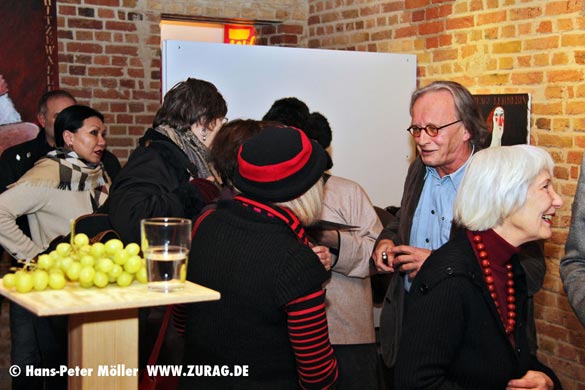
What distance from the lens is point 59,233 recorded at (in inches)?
139

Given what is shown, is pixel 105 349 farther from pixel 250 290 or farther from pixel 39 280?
pixel 250 290

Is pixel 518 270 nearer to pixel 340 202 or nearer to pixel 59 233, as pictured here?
pixel 340 202

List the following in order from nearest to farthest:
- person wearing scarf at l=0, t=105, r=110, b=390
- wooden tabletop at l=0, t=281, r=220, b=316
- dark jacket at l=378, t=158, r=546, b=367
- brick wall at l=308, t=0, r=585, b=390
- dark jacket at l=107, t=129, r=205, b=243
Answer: wooden tabletop at l=0, t=281, r=220, b=316 → dark jacket at l=107, t=129, r=205, b=243 → dark jacket at l=378, t=158, r=546, b=367 → person wearing scarf at l=0, t=105, r=110, b=390 → brick wall at l=308, t=0, r=585, b=390

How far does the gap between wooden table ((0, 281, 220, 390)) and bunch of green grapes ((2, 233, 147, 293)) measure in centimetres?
2

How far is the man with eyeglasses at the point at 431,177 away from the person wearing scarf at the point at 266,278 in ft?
2.21

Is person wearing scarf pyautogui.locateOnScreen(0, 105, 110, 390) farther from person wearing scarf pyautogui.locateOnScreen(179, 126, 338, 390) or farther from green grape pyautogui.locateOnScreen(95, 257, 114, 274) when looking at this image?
green grape pyautogui.locateOnScreen(95, 257, 114, 274)

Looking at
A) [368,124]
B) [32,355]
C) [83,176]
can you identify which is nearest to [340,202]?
[83,176]

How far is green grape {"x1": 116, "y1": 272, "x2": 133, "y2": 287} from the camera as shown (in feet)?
5.73

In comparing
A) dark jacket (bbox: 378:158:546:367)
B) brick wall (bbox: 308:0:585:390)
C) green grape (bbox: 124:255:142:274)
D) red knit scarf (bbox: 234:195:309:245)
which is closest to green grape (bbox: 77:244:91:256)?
green grape (bbox: 124:255:142:274)

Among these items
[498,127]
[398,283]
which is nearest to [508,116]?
[498,127]

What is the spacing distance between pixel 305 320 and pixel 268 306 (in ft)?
0.34

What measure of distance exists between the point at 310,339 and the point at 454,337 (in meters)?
0.38

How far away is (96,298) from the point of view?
5.30 feet

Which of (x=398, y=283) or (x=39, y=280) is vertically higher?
(x=39, y=280)
